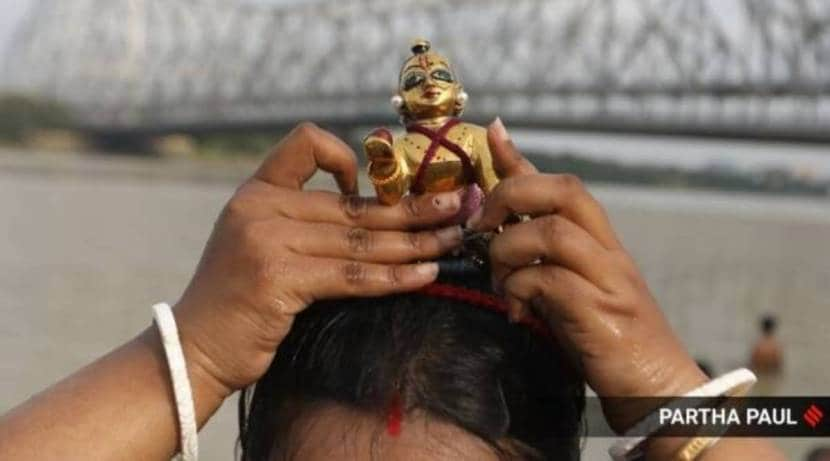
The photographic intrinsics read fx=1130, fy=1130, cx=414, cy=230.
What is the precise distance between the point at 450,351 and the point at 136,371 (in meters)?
0.17

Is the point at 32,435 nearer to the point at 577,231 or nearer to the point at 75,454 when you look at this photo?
the point at 75,454

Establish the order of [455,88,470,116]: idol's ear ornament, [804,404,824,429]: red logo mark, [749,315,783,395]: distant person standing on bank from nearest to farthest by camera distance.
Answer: [455,88,470,116]: idol's ear ornament
[804,404,824,429]: red logo mark
[749,315,783,395]: distant person standing on bank

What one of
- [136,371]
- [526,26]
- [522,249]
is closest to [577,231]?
[522,249]

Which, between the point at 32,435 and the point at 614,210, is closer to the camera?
the point at 32,435

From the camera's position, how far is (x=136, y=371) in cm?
63

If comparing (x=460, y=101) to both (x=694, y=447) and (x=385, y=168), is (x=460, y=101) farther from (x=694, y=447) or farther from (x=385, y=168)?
(x=694, y=447)

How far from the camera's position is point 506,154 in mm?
618

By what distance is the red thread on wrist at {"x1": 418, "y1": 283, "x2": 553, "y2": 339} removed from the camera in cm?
63

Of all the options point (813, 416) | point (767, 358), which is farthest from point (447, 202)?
point (767, 358)

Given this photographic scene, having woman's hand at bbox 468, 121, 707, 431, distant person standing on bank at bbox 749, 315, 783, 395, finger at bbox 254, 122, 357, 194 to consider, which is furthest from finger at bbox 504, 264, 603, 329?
distant person standing on bank at bbox 749, 315, 783, 395

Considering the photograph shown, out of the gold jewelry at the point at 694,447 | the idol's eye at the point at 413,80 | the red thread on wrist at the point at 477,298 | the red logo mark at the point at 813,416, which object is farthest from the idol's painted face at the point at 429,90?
the red logo mark at the point at 813,416

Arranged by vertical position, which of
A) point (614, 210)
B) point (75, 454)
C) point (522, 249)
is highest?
point (522, 249)

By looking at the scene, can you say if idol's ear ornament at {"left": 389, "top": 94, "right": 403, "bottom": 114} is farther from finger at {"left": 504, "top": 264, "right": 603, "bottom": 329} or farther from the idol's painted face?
finger at {"left": 504, "top": 264, "right": 603, "bottom": 329}

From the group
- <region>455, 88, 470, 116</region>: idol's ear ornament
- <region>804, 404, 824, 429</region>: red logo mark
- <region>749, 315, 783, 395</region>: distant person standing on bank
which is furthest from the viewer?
<region>749, 315, 783, 395</region>: distant person standing on bank
